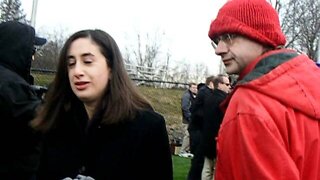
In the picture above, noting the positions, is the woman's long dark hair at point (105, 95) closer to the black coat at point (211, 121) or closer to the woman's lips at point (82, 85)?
the woman's lips at point (82, 85)

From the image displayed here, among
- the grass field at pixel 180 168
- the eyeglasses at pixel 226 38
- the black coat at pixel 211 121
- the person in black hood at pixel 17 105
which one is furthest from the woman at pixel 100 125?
the grass field at pixel 180 168

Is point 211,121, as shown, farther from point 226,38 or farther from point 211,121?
point 226,38

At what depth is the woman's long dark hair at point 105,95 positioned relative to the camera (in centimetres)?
294

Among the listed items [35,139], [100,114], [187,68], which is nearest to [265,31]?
[100,114]

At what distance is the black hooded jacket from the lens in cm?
361

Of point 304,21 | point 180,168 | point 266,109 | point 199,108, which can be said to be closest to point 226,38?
point 266,109

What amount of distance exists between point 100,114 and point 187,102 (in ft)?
32.8

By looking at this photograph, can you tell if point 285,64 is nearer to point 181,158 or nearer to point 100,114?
point 100,114

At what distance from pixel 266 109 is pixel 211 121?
4.54 meters

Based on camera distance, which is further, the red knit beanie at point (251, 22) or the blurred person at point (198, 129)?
the blurred person at point (198, 129)

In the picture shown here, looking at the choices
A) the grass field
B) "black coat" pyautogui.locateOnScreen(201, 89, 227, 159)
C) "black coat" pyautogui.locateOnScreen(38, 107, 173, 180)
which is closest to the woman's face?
"black coat" pyautogui.locateOnScreen(38, 107, 173, 180)

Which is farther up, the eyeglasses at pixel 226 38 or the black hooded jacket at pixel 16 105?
the eyeglasses at pixel 226 38

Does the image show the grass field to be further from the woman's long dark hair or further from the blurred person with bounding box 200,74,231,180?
the woman's long dark hair

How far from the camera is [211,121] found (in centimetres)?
646
